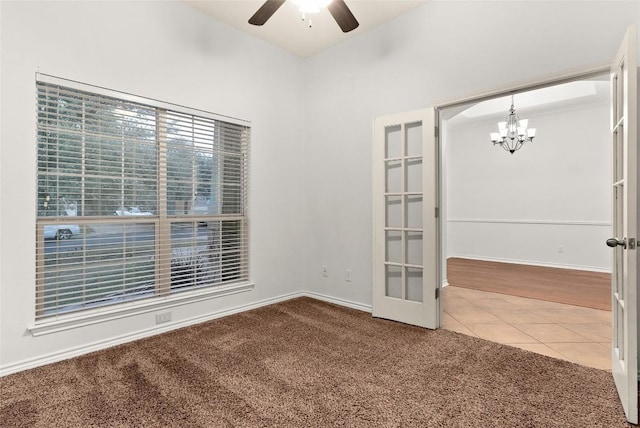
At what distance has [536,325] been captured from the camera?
10.7 ft

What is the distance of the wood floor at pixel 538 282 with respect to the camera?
424 centimetres

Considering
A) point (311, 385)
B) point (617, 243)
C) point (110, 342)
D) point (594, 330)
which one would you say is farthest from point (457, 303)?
point (110, 342)

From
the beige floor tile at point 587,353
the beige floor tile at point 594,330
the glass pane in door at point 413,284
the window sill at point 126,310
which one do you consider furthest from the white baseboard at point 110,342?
the beige floor tile at point 594,330

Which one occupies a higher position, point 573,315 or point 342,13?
point 342,13

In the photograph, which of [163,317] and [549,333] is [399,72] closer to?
[549,333]

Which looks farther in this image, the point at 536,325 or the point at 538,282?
the point at 538,282

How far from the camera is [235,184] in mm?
3650

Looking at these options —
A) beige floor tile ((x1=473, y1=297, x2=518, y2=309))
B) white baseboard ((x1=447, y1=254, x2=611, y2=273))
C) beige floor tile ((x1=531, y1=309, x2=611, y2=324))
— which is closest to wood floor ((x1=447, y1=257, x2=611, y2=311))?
white baseboard ((x1=447, y1=254, x2=611, y2=273))

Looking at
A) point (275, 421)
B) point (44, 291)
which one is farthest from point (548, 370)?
point (44, 291)

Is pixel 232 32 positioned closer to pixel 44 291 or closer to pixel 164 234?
pixel 164 234

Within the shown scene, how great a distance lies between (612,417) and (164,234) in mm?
3395

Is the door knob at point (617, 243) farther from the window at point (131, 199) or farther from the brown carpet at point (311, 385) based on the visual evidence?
the window at point (131, 199)

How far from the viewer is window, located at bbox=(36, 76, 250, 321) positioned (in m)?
2.48

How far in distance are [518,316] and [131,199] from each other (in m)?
4.00
